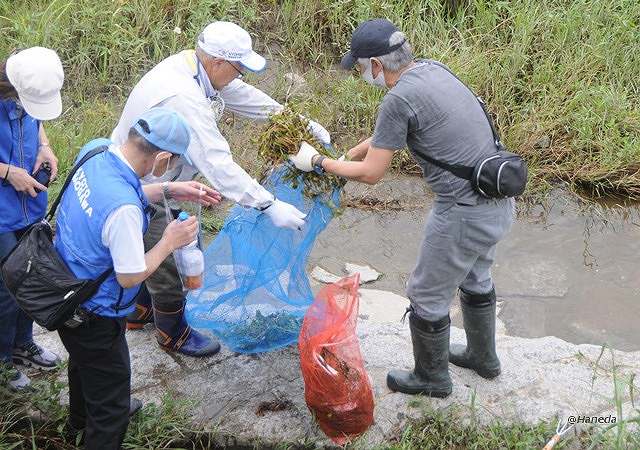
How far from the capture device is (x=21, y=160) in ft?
10.8

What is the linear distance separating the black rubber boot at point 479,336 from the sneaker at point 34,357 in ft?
6.30

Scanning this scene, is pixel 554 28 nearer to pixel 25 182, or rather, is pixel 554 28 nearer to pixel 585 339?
pixel 585 339

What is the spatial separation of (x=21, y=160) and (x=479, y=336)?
2.17 metres

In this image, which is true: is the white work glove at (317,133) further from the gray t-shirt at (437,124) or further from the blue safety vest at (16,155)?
the blue safety vest at (16,155)

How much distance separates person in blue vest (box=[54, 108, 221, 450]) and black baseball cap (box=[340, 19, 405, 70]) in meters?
0.80

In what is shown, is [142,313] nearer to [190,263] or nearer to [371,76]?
[190,263]

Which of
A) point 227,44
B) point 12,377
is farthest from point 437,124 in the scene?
point 12,377

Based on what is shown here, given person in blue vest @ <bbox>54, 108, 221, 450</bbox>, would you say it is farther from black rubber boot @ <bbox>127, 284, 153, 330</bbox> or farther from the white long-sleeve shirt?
black rubber boot @ <bbox>127, 284, 153, 330</bbox>

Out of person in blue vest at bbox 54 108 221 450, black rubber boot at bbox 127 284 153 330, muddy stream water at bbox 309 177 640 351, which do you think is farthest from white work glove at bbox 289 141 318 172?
muddy stream water at bbox 309 177 640 351

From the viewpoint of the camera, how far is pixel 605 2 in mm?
7070

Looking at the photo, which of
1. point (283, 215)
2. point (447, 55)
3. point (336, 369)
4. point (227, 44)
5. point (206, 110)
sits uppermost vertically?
point (227, 44)

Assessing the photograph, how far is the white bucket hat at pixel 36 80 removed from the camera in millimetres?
3047

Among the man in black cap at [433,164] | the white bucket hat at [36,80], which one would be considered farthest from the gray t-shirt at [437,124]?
the white bucket hat at [36,80]

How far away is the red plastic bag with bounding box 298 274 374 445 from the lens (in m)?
3.13
